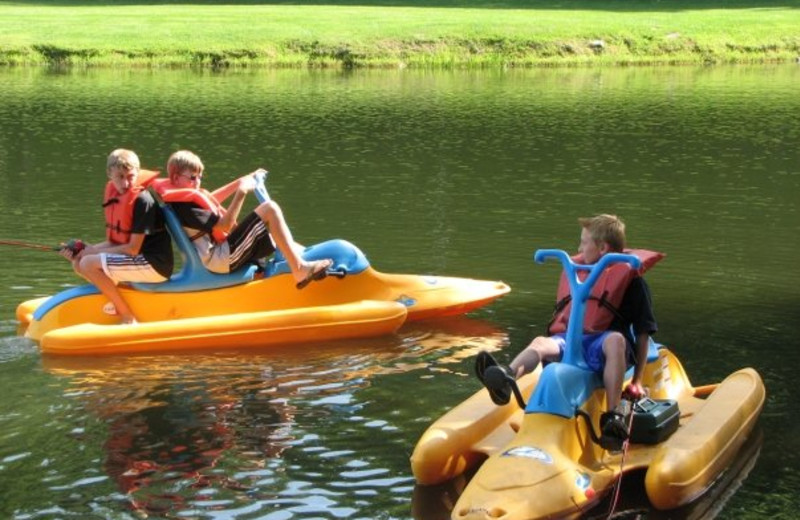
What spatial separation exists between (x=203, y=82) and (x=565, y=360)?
2486 cm

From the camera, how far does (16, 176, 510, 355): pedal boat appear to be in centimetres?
950

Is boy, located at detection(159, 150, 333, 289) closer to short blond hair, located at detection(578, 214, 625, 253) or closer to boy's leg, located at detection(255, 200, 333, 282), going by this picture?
boy's leg, located at detection(255, 200, 333, 282)

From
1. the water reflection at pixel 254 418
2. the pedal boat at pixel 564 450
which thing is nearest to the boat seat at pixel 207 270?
the water reflection at pixel 254 418

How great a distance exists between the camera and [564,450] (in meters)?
6.49

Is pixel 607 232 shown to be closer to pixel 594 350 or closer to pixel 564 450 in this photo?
pixel 594 350

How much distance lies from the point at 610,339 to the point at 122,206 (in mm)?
4376

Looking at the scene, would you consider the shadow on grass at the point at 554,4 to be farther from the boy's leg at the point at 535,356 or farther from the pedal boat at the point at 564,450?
the pedal boat at the point at 564,450

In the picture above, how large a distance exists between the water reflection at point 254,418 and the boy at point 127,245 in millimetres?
700

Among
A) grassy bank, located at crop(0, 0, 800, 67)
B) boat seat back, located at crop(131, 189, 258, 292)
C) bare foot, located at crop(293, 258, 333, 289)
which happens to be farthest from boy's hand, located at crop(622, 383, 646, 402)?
grassy bank, located at crop(0, 0, 800, 67)

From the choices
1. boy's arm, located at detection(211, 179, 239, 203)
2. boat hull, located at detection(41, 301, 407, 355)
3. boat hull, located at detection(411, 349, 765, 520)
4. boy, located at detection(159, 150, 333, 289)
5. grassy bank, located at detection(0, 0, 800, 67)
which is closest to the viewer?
boat hull, located at detection(411, 349, 765, 520)

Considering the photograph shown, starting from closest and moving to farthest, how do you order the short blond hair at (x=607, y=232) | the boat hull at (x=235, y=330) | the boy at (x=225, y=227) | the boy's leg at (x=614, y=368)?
1. the boy's leg at (x=614, y=368)
2. the short blond hair at (x=607, y=232)
3. the boat hull at (x=235, y=330)
4. the boy at (x=225, y=227)

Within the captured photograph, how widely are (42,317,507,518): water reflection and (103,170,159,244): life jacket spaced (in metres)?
1.06

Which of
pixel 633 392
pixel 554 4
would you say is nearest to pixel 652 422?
pixel 633 392

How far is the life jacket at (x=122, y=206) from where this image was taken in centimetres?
977
